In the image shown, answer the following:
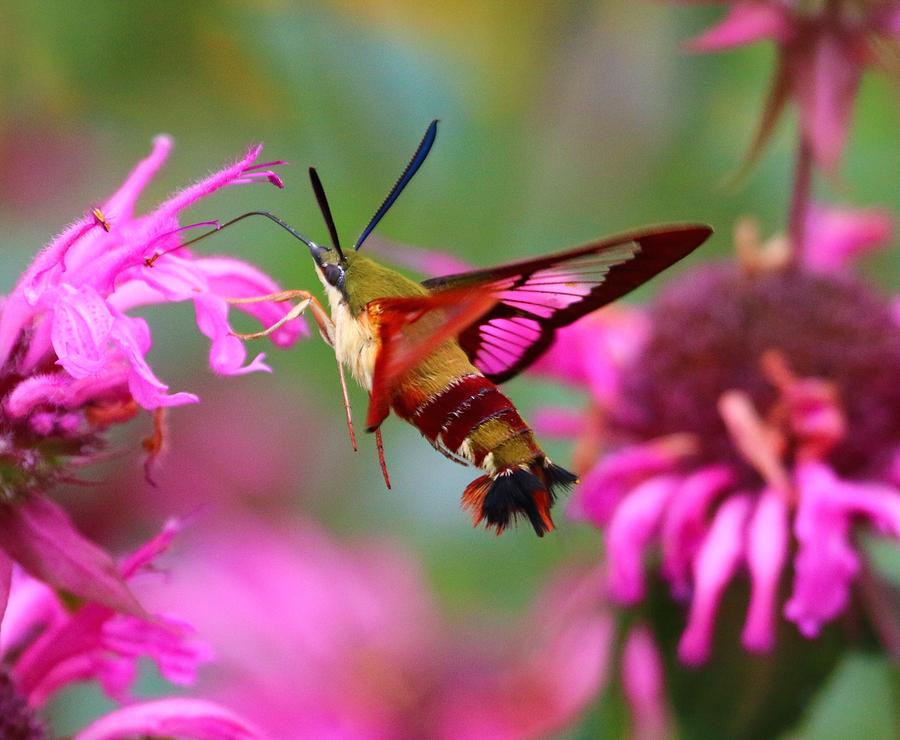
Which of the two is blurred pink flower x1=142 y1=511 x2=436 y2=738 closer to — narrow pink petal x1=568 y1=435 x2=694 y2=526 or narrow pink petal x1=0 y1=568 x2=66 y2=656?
narrow pink petal x1=568 y1=435 x2=694 y2=526

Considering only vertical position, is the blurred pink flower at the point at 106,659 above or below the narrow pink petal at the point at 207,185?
below

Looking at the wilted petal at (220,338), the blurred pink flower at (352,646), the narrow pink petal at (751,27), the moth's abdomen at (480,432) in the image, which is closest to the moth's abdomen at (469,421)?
the moth's abdomen at (480,432)

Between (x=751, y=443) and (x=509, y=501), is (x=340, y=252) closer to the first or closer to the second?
(x=509, y=501)

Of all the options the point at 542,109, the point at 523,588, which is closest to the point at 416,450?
the point at 523,588

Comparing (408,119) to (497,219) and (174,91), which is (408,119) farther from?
(174,91)

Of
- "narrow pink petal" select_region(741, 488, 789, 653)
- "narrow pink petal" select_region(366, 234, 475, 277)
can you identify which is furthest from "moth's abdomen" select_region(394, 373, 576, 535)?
"narrow pink petal" select_region(366, 234, 475, 277)

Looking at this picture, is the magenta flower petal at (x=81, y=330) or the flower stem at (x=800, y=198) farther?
the flower stem at (x=800, y=198)

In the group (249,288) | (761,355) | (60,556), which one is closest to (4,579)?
(60,556)

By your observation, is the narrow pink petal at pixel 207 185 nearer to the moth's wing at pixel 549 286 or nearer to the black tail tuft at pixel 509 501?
the moth's wing at pixel 549 286
